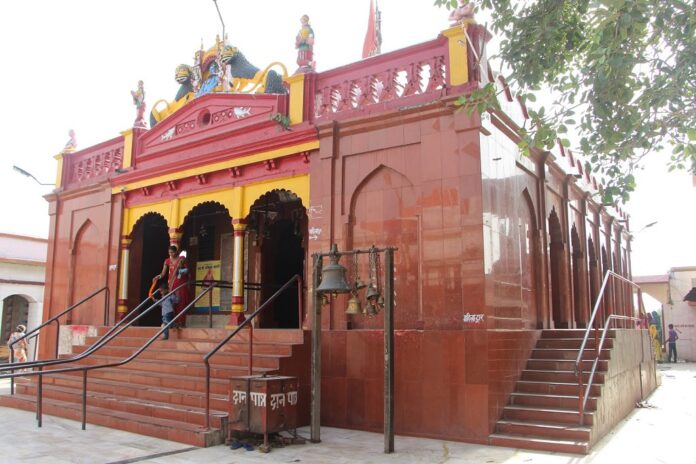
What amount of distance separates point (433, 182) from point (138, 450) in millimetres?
5286

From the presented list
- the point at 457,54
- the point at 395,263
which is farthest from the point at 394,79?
the point at 395,263

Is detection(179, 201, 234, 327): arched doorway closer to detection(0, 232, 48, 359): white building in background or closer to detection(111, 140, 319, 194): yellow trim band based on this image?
detection(111, 140, 319, 194): yellow trim band

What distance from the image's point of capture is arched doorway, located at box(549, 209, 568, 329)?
12648 millimetres

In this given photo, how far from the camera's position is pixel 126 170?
1347 centimetres

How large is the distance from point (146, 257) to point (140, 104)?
358 centimetres

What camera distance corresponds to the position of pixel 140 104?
14047 millimetres

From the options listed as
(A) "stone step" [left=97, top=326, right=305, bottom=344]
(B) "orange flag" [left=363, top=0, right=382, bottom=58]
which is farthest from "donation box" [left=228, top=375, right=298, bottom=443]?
(B) "orange flag" [left=363, top=0, right=382, bottom=58]

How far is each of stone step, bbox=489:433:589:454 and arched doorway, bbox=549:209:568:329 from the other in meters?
5.48

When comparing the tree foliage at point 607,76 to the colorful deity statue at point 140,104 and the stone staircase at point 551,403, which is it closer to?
the stone staircase at point 551,403

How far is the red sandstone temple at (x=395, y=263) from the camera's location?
27.1 feet

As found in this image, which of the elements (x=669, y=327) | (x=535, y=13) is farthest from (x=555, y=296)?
(x=669, y=327)

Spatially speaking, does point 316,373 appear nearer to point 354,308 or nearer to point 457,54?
point 354,308

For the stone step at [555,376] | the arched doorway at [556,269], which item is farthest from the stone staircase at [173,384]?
the arched doorway at [556,269]

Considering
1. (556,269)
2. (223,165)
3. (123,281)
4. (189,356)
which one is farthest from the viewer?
(123,281)
